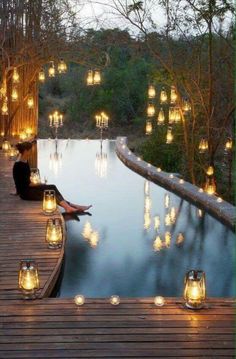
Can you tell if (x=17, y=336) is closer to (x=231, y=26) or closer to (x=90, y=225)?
(x=90, y=225)

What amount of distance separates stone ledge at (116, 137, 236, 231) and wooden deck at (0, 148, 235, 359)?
112 inches

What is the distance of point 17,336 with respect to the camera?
10.0ft

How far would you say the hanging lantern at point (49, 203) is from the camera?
596 centimetres

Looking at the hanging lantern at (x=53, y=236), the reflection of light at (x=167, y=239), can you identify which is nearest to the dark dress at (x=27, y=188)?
the reflection of light at (x=167, y=239)

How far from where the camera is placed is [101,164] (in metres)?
11.0

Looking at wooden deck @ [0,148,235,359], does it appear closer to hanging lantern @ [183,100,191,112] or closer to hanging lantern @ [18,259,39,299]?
hanging lantern @ [18,259,39,299]

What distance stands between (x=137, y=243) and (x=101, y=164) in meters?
5.41

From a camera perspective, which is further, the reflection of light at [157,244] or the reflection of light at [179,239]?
the reflection of light at [179,239]

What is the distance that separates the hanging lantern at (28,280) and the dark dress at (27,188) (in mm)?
2861

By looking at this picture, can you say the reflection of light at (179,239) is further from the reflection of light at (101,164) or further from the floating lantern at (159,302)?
the reflection of light at (101,164)

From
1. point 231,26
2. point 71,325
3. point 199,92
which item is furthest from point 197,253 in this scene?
point 231,26

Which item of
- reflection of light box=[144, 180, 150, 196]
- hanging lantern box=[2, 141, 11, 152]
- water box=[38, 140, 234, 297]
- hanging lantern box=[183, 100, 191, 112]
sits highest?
hanging lantern box=[183, 100, 191, 112]

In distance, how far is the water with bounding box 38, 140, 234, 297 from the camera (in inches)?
181

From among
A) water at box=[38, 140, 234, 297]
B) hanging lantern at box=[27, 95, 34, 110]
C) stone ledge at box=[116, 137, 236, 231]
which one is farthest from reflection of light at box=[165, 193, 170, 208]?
hanging lantern at box=[27, 95, 34, 110]
